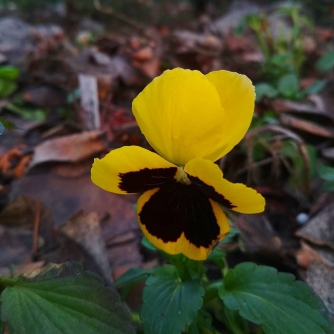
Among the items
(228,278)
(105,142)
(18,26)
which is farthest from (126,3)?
(228,278)

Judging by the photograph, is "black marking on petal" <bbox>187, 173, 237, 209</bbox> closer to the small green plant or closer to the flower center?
the flower center

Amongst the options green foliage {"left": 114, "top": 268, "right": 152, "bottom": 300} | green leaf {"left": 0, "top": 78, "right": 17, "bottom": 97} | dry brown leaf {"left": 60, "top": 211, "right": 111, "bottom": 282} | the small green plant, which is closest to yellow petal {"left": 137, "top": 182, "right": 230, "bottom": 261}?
green foliage {"left": 114, "top": 268, "right": 152, "bottom": 300}

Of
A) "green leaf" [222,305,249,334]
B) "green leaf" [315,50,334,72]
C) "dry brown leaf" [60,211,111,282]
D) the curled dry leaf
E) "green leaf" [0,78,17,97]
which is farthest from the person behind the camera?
"green leaf" [0,78,17,97]

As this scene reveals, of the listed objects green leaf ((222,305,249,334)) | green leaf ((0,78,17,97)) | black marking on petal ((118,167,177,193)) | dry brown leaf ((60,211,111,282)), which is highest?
black marking on petal ((118,167,177,193))

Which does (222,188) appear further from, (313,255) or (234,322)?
(313,255)

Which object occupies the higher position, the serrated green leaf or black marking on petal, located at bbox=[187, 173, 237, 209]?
black marking on petal, located at bbox=[187, 173, 237, 209]

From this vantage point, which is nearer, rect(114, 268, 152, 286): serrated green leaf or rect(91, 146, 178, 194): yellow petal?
rect(91, 146, 178, 194): yellow petal

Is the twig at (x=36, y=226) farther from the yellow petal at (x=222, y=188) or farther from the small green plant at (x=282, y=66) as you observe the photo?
the small green plant at (x=282, y=66)

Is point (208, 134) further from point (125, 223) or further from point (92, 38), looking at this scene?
point (92, 38)
